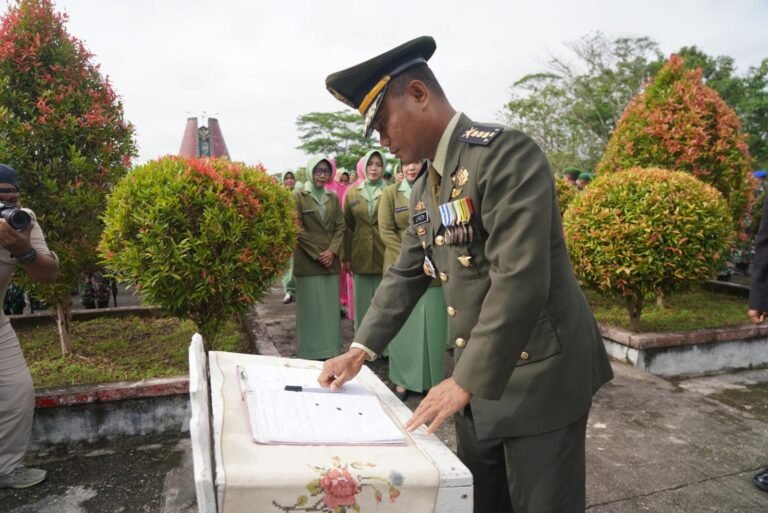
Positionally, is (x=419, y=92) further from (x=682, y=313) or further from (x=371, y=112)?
(x=682, y=313)

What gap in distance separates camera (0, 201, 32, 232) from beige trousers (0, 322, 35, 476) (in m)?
0.65

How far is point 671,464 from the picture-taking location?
3043mm

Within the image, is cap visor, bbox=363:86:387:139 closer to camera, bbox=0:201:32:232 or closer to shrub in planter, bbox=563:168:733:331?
camera, bbox=0:201:32:232

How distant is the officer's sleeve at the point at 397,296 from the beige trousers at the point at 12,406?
7.63 feet

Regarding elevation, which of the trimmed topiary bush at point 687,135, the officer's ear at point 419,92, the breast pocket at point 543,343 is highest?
the trimmed topiary bush at point 687,135

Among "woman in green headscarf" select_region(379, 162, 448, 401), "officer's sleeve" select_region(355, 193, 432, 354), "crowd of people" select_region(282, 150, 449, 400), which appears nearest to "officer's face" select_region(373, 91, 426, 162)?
Answer: "officer's sleeve" select_region(355, 193, 432, 354)

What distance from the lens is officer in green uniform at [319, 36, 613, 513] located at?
123 cm

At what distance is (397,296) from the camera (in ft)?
5.82

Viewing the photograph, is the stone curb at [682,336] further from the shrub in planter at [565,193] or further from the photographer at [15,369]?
the photographer at [15,369]

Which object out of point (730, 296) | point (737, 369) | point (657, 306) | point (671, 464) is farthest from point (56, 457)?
point (730, 296)

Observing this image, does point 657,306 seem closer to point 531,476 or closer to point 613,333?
point 613,333

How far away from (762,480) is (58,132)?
503cm


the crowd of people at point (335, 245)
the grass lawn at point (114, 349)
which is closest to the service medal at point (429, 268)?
the crowd of people at point (335, 245)

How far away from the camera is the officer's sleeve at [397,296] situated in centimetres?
172
